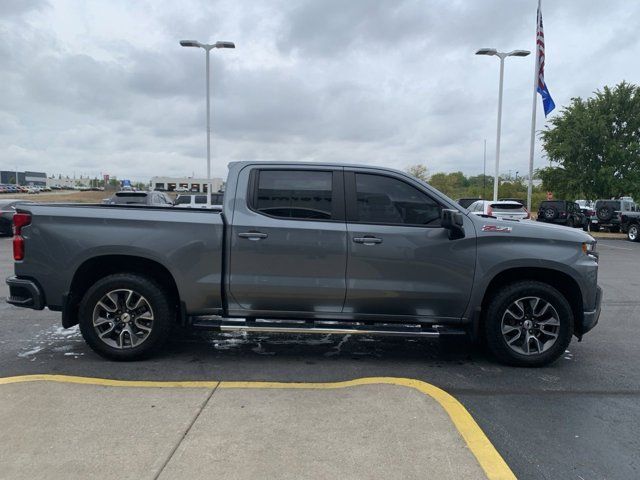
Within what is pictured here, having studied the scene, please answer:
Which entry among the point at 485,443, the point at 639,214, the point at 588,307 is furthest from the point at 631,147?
the point at 485,443

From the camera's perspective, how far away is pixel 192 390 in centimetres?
412

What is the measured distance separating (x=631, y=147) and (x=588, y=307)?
95.7ft

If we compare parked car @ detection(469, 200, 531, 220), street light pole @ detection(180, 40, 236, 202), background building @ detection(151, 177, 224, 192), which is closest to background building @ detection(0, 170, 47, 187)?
background building @ detection(151, 177, 224, 192)

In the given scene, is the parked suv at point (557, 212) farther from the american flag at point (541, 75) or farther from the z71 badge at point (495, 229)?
the z71 badge at point (495, 229)

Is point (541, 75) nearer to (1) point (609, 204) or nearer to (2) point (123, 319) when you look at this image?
(1) point (609, 204)

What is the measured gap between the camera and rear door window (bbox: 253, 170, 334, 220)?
482cm

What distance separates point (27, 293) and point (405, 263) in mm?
3592

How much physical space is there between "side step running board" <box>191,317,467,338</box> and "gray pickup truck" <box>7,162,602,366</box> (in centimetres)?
2

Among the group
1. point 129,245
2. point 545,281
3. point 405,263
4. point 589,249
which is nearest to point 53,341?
point 129,245

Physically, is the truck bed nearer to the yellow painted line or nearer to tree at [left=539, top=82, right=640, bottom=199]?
the yellow painted line

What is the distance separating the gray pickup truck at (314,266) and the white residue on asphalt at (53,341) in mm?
635

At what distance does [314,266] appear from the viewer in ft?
15.4

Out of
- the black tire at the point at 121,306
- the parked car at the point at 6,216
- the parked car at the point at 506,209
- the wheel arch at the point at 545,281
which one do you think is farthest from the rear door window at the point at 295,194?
the parked car at the point at 6,216

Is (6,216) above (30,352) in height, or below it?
above
